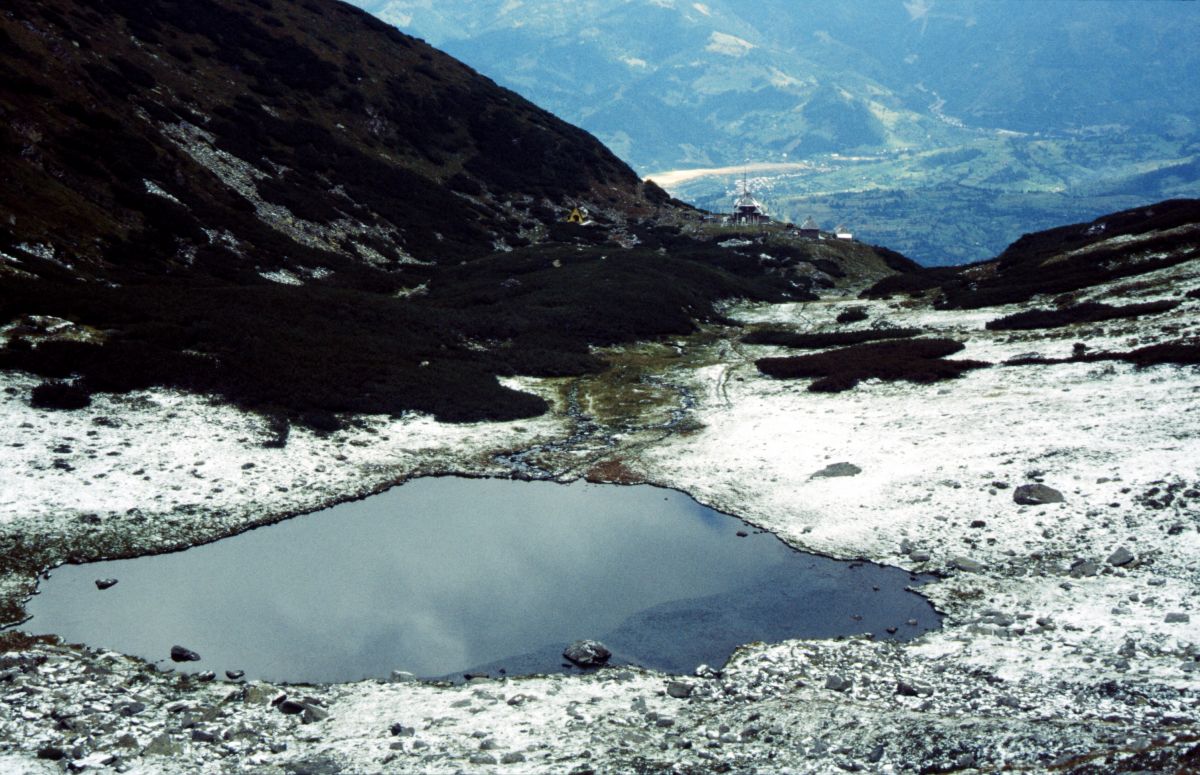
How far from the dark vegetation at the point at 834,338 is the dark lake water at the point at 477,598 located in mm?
28153

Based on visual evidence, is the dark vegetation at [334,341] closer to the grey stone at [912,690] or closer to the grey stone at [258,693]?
the grey stone at [258,693]

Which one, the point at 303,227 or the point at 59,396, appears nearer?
the point at 59,396

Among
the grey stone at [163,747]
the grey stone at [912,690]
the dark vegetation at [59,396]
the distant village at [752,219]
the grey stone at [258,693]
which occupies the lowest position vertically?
the grey stone at [163,747]

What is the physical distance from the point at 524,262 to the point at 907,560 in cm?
5722

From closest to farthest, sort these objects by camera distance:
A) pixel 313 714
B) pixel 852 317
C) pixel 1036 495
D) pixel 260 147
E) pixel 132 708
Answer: pixel 132 708, pixel 313 714, pixel 1036 495, pixel 852 317, pixel 260 147

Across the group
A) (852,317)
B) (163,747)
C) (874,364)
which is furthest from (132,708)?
(852,317)

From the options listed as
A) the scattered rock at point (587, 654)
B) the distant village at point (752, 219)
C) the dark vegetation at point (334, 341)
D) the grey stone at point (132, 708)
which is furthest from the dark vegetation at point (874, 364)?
the distant village at point (752, 219)

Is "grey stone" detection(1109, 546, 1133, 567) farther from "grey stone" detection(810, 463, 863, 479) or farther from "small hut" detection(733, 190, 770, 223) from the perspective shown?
"small hut" detection(733, 190, 770, 223)

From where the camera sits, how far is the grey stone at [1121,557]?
22688 millimetres

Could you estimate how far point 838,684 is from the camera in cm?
1859

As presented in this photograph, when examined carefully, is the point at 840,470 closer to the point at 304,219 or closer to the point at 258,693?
the point at 258,693

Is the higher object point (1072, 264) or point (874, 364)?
point (1072, 264)

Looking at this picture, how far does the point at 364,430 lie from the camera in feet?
116

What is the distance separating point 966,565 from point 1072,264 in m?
48.1
